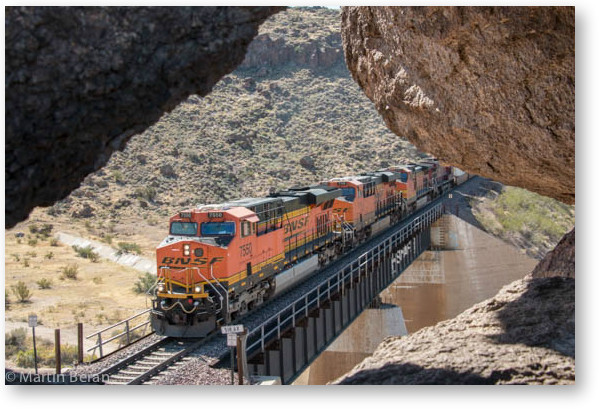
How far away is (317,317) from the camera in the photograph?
1565 centimetres

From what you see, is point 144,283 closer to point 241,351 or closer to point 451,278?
point 241,351

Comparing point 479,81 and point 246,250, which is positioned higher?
point 479,81

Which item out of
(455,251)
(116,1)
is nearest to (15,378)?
(116,1)

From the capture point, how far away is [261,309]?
1650 cm

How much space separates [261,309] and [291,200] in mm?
4426

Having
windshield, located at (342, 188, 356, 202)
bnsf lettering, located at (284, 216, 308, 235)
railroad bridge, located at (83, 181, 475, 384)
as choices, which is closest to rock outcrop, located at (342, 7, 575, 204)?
railroad bridge, located at (83, 181, 475, 384)

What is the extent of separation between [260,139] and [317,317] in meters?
43.0

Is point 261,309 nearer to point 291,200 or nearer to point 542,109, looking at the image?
point 291,200

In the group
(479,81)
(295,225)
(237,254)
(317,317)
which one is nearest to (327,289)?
(317,317)

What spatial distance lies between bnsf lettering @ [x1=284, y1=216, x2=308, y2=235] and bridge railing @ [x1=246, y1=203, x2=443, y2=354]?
2.01 metres

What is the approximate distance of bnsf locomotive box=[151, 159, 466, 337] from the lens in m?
14.0

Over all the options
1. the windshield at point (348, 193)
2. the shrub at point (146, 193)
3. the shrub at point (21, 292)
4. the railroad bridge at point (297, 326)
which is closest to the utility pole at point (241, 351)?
the railroad bridge at point (297, 326)

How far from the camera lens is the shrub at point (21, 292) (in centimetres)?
2347

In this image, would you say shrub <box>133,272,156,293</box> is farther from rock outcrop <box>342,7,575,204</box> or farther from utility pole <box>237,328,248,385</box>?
rock outcrop <box>342,7,575,204</box>
